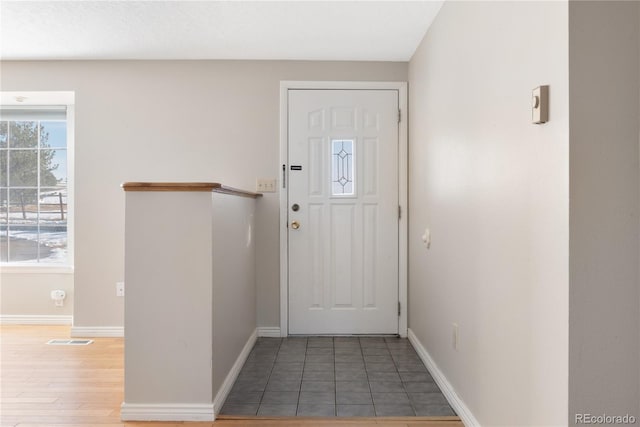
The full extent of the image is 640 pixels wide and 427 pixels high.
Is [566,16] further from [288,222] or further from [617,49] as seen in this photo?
[288,222]

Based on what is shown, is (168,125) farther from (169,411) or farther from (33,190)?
(169,411)

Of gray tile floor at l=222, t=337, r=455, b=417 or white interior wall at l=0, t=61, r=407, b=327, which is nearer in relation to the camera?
gray tile floor at l=222, t=337, r=455, b=417

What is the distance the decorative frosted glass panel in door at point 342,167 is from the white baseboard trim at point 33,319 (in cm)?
251

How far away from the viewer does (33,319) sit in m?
3.83

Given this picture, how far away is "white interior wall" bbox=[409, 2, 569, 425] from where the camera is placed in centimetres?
133

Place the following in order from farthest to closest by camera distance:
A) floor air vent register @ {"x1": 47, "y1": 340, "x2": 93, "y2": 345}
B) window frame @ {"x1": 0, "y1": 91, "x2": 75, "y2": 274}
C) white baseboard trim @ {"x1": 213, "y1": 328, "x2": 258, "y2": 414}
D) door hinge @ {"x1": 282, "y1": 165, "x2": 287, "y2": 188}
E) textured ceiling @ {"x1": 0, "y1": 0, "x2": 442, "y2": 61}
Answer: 1. window frame @ {"x1": 0, "y1": 91, "x2": 75, "y2": 274}
2. door hinge @ {"x1": 282, "y1": 165, "x2": 287, "y2": 188}
3. floor air vent register @ {"x1": 47, "y1": 340, "x2": 93, "y2": 345}
4. textured ceiling @ {"x1": 0, "y1": 0, "x2": 442, "y2": 61}
5. white baseboard trim @ {"x1": 213, "y1": 328, "x2": 258, "y2": 414}

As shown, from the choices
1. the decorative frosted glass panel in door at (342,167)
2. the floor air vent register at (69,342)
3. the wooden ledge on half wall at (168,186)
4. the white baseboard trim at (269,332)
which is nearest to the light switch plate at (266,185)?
the decorative frosted glass panel in door at (342,167)

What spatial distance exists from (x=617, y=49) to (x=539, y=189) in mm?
429

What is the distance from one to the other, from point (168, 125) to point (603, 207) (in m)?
3.06

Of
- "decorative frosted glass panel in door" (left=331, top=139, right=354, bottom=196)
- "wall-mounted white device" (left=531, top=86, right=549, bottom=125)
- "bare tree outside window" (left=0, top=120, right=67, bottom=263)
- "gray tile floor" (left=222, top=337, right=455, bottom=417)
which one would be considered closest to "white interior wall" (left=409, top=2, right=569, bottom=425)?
"wall-mounted white device" (left=531, top=86, right=549, bottom=125)

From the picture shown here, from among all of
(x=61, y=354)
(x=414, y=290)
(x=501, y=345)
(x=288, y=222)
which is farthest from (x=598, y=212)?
(x=61, y=354)

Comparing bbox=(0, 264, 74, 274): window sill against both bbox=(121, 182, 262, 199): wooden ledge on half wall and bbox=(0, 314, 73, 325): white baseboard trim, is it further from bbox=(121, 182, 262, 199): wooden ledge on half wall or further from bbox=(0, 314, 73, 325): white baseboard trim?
bbox=(121, 182, 262, 199): wooden ledge on half wall

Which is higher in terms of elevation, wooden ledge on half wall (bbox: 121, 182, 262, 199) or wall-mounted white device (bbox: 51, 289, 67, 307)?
wooden ledge on half wall (bbox: 121, 182, 262, 199)

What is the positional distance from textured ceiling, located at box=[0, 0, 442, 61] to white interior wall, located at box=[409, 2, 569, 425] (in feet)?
1.18
